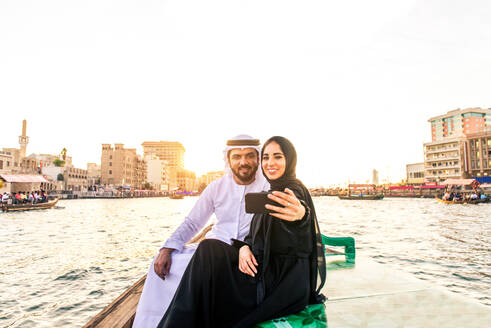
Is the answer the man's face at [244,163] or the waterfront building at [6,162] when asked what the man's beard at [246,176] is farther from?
the waterfront building at [6,162]

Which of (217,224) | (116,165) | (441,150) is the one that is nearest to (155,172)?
(116,165)

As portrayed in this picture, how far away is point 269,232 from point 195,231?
48.0 inches

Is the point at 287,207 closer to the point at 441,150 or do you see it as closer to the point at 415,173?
the point at 441,150

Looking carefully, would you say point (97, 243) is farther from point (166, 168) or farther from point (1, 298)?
point (166, 168)

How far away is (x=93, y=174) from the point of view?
4414 inches

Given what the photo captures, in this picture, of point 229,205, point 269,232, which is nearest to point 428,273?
point 229,205

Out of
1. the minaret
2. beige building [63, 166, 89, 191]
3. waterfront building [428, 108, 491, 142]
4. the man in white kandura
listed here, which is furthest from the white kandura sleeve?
waterfront building [428, 108, 491, 142]

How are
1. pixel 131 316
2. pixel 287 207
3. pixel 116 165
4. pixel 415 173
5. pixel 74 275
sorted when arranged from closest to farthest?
1. pixel 287 207
2. pixel 131 316
3. pixel 74 275
4. pixel 415 173
5. pixel 116 165

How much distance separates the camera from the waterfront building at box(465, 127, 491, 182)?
64.2 m

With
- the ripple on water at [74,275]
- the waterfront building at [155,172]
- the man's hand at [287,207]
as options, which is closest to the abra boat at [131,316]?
the man's hand at [287,207]

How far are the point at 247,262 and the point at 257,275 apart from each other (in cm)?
12

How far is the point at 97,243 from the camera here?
42.5 ft

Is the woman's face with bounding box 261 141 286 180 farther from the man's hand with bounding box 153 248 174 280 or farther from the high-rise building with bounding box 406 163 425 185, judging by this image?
the high-rise building with bounding box 406 163 425 185

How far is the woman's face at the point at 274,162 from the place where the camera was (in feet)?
6.63
